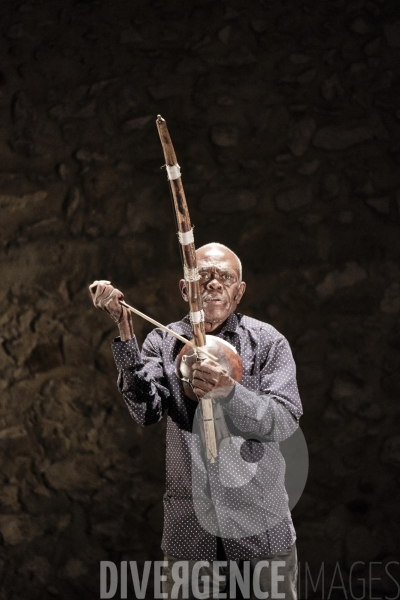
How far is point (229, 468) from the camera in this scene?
202cm

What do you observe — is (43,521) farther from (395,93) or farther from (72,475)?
(395,93)

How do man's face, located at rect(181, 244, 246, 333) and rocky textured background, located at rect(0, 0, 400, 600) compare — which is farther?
rocky textured background, located at rect(0, 0, 400, 600)

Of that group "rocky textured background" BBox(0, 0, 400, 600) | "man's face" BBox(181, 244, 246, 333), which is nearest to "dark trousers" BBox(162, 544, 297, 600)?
"man's face" BBox(181, 244, 246, 333)

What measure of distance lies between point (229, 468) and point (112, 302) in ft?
1.89

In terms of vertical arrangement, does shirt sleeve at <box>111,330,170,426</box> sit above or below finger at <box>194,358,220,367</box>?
below

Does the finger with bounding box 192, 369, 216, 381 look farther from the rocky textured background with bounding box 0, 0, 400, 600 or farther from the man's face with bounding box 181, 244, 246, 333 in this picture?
the rocky textured background with bounding box 0, 0, 400, 600

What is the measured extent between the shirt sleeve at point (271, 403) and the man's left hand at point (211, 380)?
46 millimetres

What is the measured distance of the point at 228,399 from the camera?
1.86 meters

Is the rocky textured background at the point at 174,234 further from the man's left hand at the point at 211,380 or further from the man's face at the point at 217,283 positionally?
the man's left hand at the point at 211,380

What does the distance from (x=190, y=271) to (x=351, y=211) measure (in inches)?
62.8

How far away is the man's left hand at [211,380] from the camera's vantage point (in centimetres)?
179

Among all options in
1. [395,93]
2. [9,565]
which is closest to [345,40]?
[395,93]

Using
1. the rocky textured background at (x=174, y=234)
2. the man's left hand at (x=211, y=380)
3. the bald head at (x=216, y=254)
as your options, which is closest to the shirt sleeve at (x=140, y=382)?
the man's left hand at (x=211, y=380)

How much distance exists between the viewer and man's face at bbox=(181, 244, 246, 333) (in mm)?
2059
